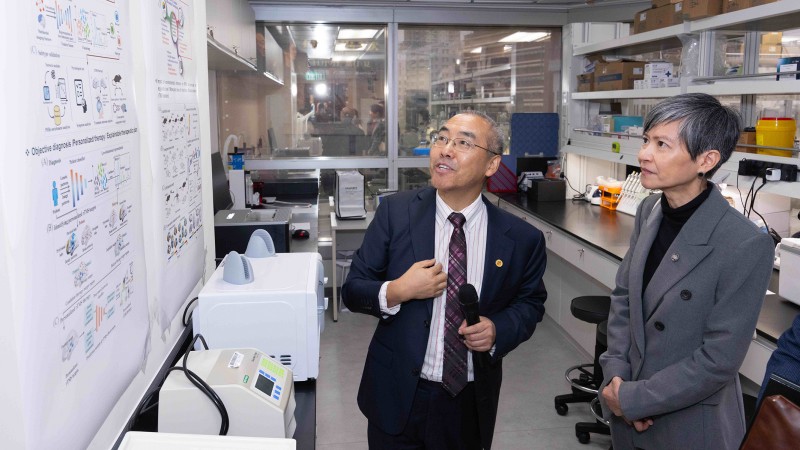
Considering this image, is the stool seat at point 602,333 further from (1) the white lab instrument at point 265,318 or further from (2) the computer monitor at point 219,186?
(2) the computer monitor at point 219,186

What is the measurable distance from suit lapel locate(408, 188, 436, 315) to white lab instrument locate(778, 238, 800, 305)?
55.6 inches

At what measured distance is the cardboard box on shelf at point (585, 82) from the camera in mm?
4992

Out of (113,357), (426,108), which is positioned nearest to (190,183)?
(113,357)

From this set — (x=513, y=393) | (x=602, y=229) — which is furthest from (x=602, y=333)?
(x=602, y=229)

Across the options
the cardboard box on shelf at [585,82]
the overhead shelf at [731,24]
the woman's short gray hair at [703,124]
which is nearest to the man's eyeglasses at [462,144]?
the woman's short gray hair at [703,124]

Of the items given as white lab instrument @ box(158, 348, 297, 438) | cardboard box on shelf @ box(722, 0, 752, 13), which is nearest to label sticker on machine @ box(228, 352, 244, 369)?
white lab instrument @ box(158, 348, 297, 438)

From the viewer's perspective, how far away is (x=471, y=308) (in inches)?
67.1

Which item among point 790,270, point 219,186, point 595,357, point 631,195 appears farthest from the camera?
point 631,195

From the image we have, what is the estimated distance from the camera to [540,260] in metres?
1.95

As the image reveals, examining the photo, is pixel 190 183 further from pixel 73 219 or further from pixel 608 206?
pixel 608 206

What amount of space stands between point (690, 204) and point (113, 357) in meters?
1.47

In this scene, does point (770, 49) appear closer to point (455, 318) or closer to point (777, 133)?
point (777, 133)

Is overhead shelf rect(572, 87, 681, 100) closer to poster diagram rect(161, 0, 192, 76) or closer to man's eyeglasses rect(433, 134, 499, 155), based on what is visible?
man's eyeglasses rect(433, 134, 499, 155)

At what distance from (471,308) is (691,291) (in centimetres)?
57
